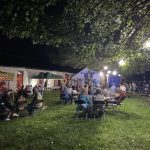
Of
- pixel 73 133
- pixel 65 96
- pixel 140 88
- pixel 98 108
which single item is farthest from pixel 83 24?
pixel 140 88

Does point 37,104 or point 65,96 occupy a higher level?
point 65,96

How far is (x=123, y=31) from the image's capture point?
13.0 m

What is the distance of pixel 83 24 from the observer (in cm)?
1108

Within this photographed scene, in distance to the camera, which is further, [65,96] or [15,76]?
[15,76]

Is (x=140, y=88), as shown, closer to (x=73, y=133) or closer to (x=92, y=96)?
(x=92, y=96)

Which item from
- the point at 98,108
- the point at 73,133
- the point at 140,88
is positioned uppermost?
the point at 140,88

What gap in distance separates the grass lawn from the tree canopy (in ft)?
10.2

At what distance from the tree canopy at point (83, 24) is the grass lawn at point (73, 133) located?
3.10 m

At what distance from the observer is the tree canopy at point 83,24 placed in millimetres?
8945

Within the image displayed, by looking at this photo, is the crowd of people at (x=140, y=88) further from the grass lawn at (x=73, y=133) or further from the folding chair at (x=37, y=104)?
the grass lawn at (x=73, y=133)

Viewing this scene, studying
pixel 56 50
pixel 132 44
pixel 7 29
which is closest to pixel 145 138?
pixel 132 44

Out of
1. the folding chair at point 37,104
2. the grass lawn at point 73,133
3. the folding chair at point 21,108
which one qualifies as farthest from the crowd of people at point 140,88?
the folding chair at point 21,108

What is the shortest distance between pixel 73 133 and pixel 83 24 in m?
4.75

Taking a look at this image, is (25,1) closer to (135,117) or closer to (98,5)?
(98,5)
